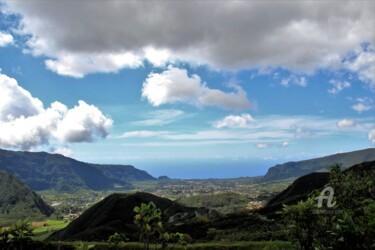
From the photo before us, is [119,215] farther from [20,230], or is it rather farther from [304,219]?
[304,219]

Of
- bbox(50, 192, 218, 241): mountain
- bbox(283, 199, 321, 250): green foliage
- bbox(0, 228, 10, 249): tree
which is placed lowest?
bbox(50, 192, 218, 241): mountain

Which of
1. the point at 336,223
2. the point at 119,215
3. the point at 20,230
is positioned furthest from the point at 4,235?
the point at 119,215

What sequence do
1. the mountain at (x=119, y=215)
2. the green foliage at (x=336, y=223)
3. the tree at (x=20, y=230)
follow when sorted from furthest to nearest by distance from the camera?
the mountain at (x=119, y=215), the tree at (x=20, y=230), the green foliage at (x=336, y=223)

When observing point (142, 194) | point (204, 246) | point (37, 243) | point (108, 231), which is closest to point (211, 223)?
point (108, 231)

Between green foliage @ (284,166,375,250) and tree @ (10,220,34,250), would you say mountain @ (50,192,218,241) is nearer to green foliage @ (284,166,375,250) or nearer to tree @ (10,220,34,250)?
tree @ (10,220,34,250)

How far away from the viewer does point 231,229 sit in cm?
10931

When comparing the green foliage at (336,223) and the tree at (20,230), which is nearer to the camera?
the green foliage at (336,223)

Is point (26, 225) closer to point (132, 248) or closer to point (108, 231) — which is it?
point (132, 248)

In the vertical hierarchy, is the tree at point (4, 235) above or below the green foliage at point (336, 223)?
below

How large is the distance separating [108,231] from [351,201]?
107795 mm

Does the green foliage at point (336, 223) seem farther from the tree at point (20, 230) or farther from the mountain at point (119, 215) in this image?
the mountain at point (119, 215)

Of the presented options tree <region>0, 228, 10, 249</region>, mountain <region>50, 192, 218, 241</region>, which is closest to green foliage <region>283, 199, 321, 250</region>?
tree <region>0, 228, 10, 249</region>

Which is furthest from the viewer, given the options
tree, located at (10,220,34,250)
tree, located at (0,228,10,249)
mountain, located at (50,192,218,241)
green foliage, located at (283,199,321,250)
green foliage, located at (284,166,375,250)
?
mountain, located at (50,192,218,241)

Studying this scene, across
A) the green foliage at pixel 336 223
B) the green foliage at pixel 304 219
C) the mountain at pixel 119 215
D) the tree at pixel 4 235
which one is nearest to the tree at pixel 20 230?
the tree at pixel 4 235
